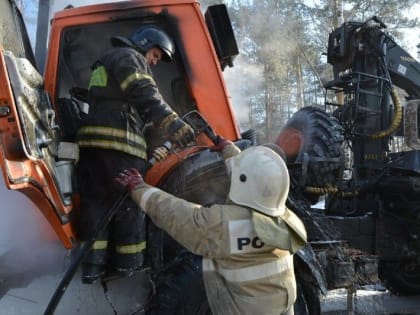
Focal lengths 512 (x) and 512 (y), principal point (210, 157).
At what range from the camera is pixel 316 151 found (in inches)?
191

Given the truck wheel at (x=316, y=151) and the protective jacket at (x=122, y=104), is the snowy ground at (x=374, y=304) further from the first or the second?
the protective jacket at (x=122, y=104)

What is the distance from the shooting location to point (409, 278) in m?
5.66

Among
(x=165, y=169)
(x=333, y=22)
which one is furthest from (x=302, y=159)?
(x=333, y=22)

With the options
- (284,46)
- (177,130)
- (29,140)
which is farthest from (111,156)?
(284,46)

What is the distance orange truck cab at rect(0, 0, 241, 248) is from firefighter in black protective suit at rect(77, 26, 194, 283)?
0.39 ft

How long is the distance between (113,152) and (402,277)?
13.6ft

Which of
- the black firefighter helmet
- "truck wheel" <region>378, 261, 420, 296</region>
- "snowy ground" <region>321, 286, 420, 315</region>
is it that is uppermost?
the black firefighter helmet

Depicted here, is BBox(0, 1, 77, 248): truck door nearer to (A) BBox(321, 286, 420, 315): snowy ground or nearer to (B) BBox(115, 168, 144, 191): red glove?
(B) BBox(115, 168, 144, 191): red glove

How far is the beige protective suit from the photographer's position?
217 cm

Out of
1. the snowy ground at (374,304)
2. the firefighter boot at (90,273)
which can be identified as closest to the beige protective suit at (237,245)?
the firefighter boot at (90,273)

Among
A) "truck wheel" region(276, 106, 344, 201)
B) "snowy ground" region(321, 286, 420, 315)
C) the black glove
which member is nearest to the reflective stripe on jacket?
the black glove

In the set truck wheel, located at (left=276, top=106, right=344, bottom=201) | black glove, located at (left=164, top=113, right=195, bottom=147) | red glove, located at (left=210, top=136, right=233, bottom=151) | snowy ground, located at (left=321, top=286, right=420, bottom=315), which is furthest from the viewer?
snowy ground, located at (left=321, top=286, right=420, bottom=315)

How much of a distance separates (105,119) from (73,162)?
0.30 metres

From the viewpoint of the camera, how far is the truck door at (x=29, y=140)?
7.30ft
